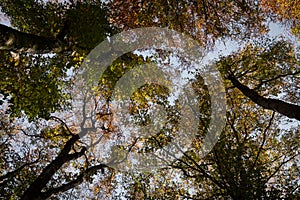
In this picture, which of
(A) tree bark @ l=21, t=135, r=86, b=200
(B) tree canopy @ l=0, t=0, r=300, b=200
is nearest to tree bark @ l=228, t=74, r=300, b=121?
(B) tree canopy @ l=0, t=0, r=300, b=200

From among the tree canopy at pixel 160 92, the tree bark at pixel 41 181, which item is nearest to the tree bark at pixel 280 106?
the tree canopy at pixel 160 92

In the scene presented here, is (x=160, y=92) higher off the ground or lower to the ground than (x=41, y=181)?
higher

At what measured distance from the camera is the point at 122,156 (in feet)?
52.4

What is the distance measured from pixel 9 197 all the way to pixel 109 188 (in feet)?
20.6

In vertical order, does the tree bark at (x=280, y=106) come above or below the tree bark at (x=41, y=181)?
Answer: above

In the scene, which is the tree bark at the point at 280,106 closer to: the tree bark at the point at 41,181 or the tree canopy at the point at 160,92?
the tree canopy at the point at 160,92

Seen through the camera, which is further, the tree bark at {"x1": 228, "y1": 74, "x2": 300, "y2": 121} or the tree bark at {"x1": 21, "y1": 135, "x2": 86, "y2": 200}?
the tree bark at {"x1": 21, "y1": 135, "x2": 86, "y2": 200}

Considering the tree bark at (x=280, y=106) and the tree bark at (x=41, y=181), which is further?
the tree bark at (x=41, y=181)

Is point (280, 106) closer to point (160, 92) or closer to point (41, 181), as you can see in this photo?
point (160, 92)

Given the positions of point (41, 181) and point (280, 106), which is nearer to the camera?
point (280, 106)

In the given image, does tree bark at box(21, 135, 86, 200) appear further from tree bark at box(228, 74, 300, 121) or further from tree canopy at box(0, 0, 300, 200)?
tree bark at box(228, 74, 300, 121)

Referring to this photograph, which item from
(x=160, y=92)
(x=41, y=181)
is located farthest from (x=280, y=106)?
(x=41, y=181)

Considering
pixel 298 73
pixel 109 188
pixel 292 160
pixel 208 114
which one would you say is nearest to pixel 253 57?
pixel 298 73

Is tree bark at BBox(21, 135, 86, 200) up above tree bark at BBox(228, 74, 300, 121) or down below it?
below
